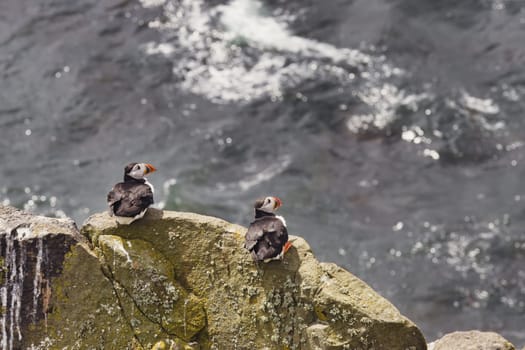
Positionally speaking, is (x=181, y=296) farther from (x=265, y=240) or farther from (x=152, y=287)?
(x=265, y=240)

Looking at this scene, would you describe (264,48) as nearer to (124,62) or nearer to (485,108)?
(124,62)

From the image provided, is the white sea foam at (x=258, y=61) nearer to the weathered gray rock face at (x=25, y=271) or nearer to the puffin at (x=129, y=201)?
the puffin at (x=129, y=201)

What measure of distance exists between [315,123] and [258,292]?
16.8 meters

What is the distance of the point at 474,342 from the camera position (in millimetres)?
10094

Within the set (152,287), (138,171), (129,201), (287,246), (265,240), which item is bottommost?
(152,287)

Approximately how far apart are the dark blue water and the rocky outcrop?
436 inches

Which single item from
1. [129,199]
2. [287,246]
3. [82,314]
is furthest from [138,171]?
[287,246]

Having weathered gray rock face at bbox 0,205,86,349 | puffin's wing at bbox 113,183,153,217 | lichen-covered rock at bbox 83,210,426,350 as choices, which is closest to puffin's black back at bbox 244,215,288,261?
lichen-covered rock at bbox 83,210,426,350

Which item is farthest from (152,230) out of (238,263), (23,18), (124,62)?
(23,18)

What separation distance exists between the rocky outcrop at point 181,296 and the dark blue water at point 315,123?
11.1 meters

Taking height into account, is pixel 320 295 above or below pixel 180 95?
above

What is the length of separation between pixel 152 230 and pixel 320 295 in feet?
8.21

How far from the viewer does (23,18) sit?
1228 inches

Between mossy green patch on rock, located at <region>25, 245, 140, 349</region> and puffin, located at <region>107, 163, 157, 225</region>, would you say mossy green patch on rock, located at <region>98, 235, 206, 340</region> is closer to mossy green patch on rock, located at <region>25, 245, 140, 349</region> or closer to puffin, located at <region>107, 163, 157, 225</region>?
mossy green patch on rock, located at <region>25, 245, 140, 349</region>
